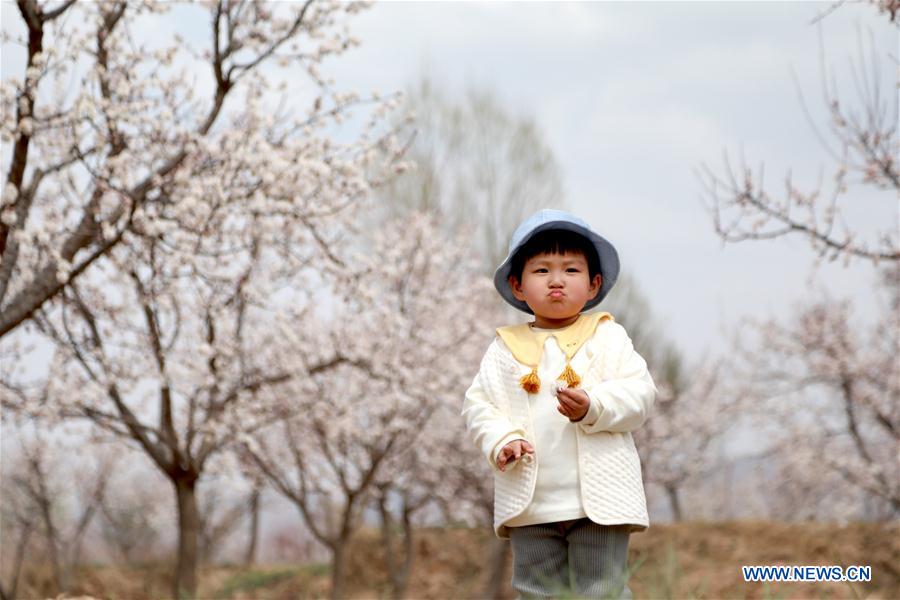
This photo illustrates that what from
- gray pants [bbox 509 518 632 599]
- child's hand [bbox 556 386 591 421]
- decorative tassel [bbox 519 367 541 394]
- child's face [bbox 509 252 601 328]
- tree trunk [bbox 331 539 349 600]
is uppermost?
child's face [bbox 509 252 601 328]

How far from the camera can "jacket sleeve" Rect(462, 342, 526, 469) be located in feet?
9.86

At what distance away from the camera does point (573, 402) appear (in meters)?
2.90

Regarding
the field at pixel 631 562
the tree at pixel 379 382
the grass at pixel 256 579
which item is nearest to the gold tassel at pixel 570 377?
the tree at pixel 379 382

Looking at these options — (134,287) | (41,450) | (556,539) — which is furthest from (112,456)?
(556,539)

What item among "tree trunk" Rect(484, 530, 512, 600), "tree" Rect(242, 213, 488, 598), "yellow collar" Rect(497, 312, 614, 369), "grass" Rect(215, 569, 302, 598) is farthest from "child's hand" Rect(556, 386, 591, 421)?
"grass" Rect(215, 569, 302, 598)

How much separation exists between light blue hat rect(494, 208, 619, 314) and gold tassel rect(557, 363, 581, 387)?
387mm

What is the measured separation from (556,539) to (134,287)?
555cm

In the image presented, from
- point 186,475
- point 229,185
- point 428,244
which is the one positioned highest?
point 428,244

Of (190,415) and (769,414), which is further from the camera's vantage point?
(769,414)

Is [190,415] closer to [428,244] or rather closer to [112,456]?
[428,244]

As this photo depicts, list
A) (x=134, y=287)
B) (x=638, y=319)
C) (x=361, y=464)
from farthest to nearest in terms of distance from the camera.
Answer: (x=638, y=319), (x=361, y=464), (x=134, y=287)

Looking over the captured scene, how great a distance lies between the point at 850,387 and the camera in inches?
563

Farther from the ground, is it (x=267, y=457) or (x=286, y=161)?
(x=286, y=161)

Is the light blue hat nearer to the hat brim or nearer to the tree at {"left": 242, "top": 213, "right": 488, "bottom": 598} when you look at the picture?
the hat brim
